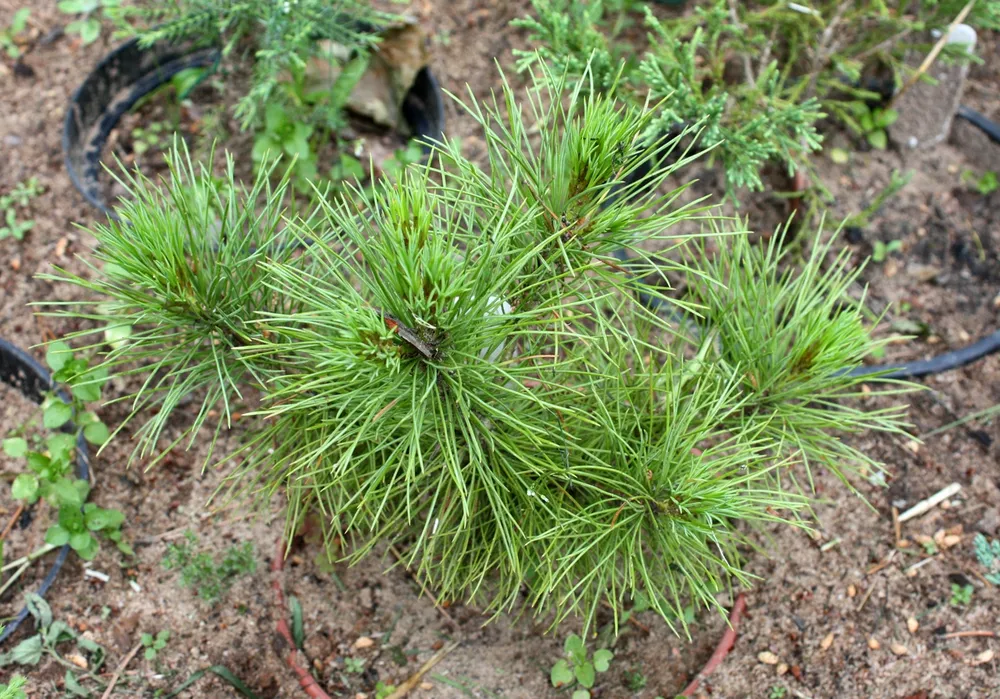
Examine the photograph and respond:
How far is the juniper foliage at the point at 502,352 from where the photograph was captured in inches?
52.7

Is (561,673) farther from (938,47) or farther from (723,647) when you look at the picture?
(938,47)

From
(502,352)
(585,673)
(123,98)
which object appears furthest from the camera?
(123,98)

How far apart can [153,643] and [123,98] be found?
73.8 inches

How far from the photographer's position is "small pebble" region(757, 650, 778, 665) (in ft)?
6.67

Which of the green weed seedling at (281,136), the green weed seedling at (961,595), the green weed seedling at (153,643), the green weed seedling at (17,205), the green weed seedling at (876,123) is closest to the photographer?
the green weed seedling at (153,643)

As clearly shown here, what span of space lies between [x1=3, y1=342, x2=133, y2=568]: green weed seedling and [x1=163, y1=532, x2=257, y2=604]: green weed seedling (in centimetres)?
14

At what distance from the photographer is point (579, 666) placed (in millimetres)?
1873

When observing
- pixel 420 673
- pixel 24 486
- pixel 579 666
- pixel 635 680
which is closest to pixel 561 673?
pixel 579 666

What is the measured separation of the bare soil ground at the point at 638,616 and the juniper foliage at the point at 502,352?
0.23 meters

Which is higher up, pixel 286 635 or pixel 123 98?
pixel 123 98

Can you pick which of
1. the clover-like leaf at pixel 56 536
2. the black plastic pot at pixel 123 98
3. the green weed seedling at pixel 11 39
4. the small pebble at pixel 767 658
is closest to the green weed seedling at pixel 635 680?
the small pebble at pixel 767 658

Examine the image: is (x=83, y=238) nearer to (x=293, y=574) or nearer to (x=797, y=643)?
(x=293, y=574)

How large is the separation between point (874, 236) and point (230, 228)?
214cm

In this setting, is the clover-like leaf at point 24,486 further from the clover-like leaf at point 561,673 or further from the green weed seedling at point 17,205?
the clover-like leaf at point 561,673
